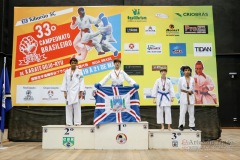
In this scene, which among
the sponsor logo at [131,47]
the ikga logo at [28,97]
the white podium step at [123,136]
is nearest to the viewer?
the white podium step at [123,136]

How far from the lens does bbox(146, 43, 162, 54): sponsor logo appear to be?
7277 mm

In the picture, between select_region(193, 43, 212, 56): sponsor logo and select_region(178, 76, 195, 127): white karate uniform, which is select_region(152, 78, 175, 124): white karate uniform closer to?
select_region(178, 76, 195, 127): white karate uniform

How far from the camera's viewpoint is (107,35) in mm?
7383

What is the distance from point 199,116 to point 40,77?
4.16 m

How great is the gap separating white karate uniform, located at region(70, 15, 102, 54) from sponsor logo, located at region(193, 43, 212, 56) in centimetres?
254

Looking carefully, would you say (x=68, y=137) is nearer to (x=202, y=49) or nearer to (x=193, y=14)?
(x=202, y=49)

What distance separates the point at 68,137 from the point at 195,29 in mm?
4412

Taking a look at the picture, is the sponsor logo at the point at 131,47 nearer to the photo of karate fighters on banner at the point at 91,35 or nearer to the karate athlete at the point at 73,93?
the photo of karate fighters on banner at the point at 91,35

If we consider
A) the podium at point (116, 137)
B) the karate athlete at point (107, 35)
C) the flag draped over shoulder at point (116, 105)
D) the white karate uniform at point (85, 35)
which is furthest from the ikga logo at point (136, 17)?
the podium at point (116, 137)

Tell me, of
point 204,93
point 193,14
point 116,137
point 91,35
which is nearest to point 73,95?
point 116,137

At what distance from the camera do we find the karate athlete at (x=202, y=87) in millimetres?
7016

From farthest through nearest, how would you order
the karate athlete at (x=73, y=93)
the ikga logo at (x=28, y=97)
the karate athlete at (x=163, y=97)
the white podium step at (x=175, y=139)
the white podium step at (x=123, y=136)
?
the ikga logo at (x=28, y=97), the karate athlete at (x=163, y=97), the karate athlete at (x=73, y=93), the white podium step at (x=175, y=139), the white podium step at (x=123, y=136)

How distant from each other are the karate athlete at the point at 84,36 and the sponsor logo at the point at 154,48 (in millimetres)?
1232

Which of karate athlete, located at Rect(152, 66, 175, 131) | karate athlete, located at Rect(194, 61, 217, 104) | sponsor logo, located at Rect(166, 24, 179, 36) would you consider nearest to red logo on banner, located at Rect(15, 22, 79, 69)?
sponsor logo, located at Rect(166, 24, 179, 36)
